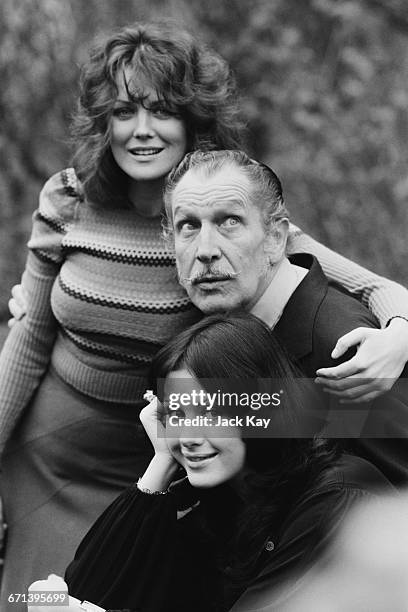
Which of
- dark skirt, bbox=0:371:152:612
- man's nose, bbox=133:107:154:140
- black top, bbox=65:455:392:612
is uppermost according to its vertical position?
man's nose, bbox=133:107:154:140

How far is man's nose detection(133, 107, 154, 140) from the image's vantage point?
1.88 meters

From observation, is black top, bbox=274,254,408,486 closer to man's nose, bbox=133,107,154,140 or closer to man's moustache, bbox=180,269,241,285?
man's moustache, bbox=180,269,241,285

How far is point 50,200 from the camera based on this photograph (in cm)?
207

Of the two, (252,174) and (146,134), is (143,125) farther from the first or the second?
(252,174)

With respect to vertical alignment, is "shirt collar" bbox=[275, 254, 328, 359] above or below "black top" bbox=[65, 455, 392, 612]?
above

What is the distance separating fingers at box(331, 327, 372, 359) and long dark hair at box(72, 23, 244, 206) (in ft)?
1.78

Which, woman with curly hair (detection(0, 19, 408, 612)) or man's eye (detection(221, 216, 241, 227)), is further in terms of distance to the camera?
woman with curly hair (detection(0, 19, 408, 612))

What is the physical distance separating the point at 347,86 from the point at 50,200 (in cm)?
214

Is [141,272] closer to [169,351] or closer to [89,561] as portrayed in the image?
[169,351]

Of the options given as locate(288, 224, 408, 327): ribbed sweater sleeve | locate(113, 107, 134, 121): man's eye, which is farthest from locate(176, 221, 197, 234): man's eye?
locate(113, 107, 134, 121): man's eye

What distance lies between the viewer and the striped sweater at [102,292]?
1.92 meters

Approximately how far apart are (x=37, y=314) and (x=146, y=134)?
0.46 meters

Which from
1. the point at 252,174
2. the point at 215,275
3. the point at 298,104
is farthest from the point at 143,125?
the point at 298,104

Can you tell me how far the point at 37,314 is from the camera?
210 cm
